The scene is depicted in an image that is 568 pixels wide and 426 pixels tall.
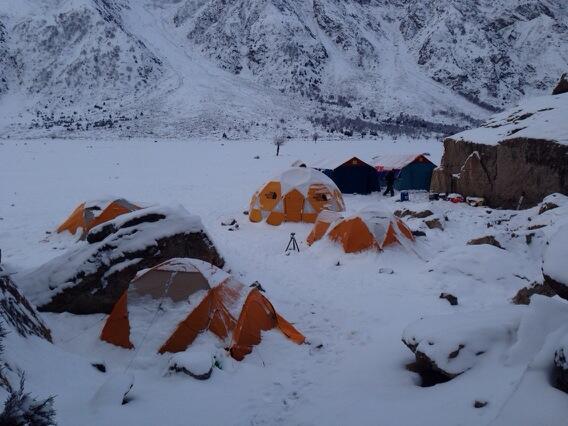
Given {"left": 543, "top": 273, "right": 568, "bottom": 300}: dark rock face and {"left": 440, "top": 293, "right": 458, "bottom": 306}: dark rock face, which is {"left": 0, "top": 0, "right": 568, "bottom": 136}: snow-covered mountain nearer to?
{"left": 440, "top": 293, "right": 458, "bottom": 306}: dark rock face

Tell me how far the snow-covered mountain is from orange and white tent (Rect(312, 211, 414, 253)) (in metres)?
45.9

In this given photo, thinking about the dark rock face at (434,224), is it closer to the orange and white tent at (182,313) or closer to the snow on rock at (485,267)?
the snow on rock at (485,267)

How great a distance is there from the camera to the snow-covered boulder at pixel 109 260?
786cm

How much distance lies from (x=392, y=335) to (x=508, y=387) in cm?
300

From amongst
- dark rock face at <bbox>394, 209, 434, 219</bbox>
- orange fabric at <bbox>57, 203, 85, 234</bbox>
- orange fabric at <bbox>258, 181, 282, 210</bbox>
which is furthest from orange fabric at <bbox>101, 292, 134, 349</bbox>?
dark rock face at <bbox>394, 209, 434, 219</bbox>

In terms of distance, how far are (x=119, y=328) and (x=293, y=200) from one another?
10.3 m

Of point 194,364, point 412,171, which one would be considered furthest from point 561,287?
point 412,171

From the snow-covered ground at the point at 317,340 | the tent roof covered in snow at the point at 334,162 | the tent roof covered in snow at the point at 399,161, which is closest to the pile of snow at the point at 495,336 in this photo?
the snow-covered ground at the point at 317,340

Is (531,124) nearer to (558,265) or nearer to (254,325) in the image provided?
(558,265)

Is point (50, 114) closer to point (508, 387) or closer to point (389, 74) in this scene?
point (389, 74)

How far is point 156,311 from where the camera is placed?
686 centimetres

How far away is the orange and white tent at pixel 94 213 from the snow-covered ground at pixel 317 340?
29.2 inches

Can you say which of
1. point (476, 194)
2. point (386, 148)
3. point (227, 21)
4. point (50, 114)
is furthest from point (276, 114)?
point (476, 194)

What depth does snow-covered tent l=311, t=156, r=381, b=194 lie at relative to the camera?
79.7 feet
